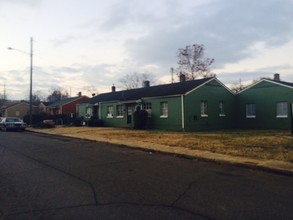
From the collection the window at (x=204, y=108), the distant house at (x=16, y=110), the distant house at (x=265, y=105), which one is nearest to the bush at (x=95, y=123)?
the window at (x=204, y=108)

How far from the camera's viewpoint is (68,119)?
1914 inches

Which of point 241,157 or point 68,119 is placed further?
point 68,119

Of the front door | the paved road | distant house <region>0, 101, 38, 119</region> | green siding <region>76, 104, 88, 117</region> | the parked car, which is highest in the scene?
distant house <region>0, 101, 38, 119</region>

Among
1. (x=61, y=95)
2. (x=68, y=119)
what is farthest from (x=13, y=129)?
(x=61, y=95)

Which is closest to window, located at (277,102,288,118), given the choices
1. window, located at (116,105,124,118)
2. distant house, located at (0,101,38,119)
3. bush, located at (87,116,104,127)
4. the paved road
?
window, located at (116,105,124,118)

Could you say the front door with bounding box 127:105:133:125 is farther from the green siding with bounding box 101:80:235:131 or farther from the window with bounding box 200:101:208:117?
the window with bounding box 200:101:208:117

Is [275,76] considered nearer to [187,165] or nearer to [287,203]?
[187,165]

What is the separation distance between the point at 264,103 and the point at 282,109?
1863mm

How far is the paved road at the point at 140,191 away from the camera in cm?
591

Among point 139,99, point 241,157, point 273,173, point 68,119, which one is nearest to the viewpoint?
point 273,173

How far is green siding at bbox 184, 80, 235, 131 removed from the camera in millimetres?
29391

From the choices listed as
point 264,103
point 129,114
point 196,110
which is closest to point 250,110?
point 264,103

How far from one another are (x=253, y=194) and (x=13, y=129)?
32.8 metres

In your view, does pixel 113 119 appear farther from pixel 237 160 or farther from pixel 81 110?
pixel 237 160
